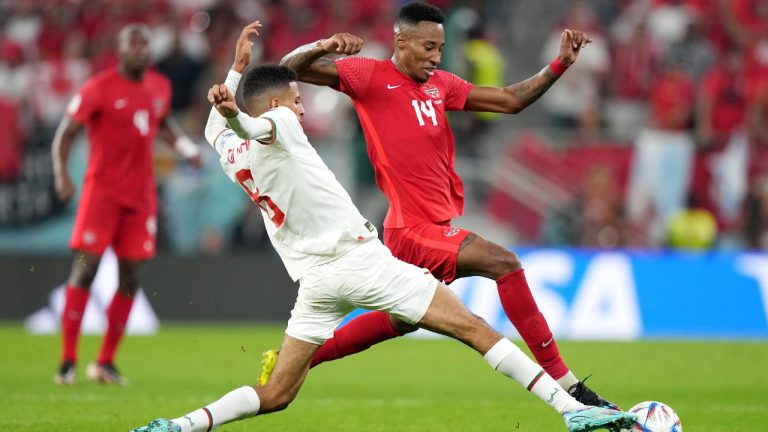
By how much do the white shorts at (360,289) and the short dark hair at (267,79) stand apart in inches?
39.2

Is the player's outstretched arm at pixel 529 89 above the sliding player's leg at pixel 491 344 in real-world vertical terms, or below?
above

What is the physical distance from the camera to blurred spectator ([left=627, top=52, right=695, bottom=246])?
54.0ft

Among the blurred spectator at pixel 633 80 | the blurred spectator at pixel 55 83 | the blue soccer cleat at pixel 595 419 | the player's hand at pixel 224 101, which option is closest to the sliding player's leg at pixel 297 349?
the player's hand at pixel 224 101

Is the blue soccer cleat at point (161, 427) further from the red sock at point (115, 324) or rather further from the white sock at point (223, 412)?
the red sock at point (115, 324)

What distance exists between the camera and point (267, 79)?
22.6 ft

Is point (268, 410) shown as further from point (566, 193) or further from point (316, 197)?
point (566, 193)

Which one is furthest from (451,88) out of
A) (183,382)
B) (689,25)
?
(689,25)

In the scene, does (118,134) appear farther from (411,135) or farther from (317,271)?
(317,271)

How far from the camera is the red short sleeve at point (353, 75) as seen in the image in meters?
8.09

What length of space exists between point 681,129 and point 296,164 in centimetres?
1094

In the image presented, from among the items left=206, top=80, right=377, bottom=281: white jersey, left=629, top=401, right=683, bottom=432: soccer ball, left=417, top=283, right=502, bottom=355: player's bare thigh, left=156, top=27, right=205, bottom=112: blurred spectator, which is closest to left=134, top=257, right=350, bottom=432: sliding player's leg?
left=206, top=80, right=377, bottom=281: white jersey

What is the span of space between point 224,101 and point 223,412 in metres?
1.66

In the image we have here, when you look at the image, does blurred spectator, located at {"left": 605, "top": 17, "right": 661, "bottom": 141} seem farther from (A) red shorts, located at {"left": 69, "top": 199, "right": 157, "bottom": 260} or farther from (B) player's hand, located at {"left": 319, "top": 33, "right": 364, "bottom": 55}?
(B) player's hand, located at {"left": 319, "top": 33, "right": 364, "bottom": 55}

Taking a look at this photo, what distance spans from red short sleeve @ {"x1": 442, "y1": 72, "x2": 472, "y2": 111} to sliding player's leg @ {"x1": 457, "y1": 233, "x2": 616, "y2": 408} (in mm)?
1071
